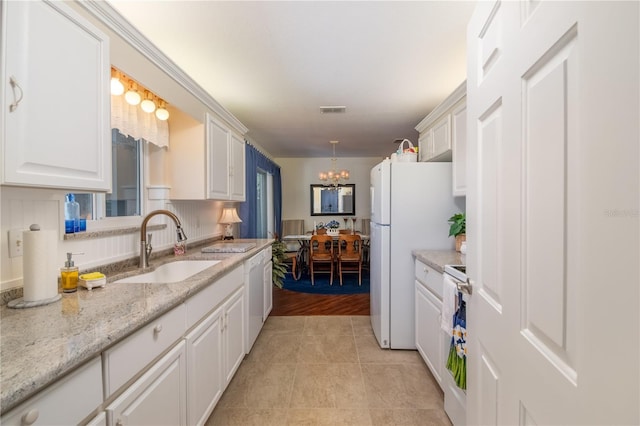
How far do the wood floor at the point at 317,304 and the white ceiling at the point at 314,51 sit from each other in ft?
7.84

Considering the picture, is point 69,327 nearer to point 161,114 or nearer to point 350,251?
point 161,114

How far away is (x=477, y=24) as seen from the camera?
97 centimetres

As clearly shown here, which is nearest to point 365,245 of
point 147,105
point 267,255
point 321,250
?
point 321,250

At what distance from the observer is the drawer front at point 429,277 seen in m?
1.92

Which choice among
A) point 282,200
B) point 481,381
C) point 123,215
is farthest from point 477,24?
point 282,200

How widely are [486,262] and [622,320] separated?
51 centimetres

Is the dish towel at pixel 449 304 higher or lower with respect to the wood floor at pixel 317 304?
higher

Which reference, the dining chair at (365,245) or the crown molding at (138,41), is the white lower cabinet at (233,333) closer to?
the crown molding at (138,41)

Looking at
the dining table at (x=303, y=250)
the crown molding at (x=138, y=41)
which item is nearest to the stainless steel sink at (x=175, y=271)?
the crown molding at (x=138, y=41)

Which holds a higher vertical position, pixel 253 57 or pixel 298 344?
pixel 253 57

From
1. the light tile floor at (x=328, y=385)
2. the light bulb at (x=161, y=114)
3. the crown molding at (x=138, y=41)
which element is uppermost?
the crown molding at (x=138, y=41)

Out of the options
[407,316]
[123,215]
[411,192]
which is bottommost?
[407,316]

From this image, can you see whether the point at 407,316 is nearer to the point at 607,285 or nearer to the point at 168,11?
the point at 607,285

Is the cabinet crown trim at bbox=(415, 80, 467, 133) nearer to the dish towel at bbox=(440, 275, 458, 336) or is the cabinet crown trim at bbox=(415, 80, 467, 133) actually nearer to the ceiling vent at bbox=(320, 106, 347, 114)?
the ceiling vent at bbox=(320, 106, 347, 114)
